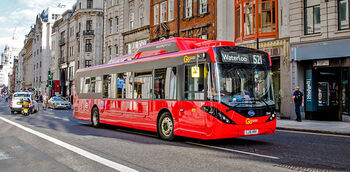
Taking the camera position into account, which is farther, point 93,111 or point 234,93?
point 93,111

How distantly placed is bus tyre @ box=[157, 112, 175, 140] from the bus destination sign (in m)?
2.59

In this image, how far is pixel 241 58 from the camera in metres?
9.93

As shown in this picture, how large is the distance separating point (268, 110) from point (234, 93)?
1270 millimetres

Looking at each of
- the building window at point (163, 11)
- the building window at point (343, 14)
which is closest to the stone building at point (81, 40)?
the building window at point (163, 11)

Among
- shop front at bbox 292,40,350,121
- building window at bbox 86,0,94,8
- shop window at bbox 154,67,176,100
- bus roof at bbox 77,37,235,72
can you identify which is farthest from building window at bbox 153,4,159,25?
building window at bbox 86,0,94,8

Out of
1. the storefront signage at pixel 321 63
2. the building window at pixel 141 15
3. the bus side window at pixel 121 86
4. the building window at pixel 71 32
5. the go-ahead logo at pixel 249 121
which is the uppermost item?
the building window at pixel 71 32

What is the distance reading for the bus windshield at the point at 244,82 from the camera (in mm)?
9312

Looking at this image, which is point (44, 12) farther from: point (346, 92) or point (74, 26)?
point (346, 92)

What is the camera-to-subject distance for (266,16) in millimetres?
22734

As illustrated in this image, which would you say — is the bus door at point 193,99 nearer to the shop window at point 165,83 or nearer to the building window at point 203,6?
the shop window at point 165,83

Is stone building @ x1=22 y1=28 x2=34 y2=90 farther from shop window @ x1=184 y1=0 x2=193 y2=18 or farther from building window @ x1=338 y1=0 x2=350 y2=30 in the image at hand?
building window @ x1=338 y1=0 x2=350 y2=30

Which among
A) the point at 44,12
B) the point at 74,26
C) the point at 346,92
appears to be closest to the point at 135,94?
the point at 346,92

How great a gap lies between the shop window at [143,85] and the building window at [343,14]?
1215 cm

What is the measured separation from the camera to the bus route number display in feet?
31.7
